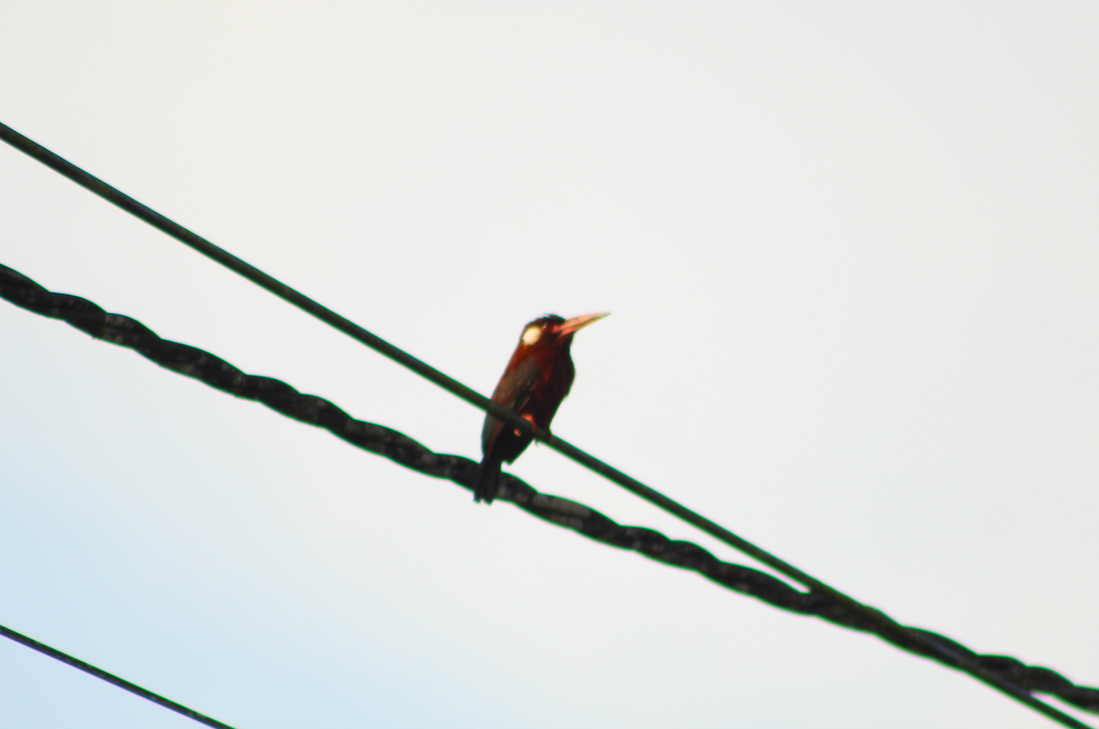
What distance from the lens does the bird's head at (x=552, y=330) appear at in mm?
5013

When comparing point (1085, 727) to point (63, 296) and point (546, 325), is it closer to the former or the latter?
point (63, 296)

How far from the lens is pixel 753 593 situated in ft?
8.06

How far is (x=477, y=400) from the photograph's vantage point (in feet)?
6.80

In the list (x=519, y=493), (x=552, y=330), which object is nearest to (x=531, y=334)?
(x=552, y=330)

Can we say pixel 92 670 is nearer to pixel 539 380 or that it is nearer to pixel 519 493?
pixel 519 493

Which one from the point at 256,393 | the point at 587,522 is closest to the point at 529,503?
the point at 587,522

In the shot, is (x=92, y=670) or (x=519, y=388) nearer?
(x=92, y=670)

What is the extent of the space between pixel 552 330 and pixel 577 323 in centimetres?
24

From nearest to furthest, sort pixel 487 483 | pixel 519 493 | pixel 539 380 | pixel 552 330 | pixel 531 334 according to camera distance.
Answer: pixel 519 493, pixel 487 483, pixel 539 380, pixel 552 330, pixel 531 334

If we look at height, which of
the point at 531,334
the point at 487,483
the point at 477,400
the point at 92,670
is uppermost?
the point at 531,334

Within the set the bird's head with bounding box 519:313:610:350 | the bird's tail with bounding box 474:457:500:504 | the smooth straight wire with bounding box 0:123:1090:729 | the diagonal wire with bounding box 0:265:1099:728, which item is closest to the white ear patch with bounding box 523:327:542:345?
the bird's head with bounding box 519:313:610:350

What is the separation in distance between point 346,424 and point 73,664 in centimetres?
127

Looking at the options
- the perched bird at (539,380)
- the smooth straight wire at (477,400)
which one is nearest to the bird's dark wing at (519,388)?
the perched bird at (539,380)

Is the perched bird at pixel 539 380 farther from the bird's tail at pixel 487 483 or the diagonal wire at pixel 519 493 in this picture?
the diagonal wire at pixel 519 493
